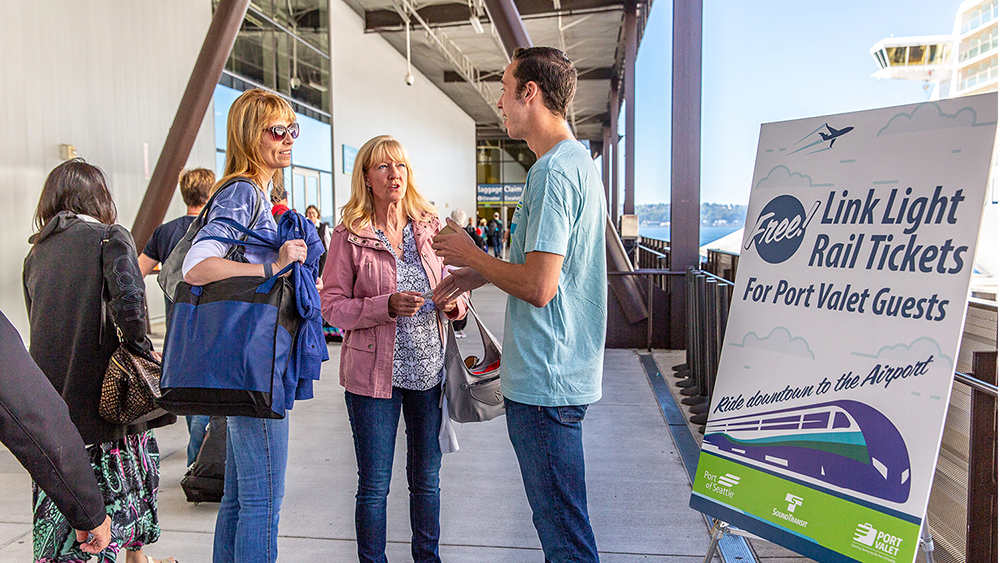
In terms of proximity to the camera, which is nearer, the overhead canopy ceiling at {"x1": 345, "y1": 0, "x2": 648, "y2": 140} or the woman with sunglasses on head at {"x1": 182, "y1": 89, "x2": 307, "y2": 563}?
the woman with sunglasses on head at {"x1": 182, "y1": 89, "x2": 307, "y2": 563}

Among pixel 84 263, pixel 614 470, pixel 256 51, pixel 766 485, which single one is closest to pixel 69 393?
pixel 84 263

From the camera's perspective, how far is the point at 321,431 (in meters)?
4.50

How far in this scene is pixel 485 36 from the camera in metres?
18.2

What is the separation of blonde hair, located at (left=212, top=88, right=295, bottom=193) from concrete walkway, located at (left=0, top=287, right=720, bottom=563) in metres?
1.68

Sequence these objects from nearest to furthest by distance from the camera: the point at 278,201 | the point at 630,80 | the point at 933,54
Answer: the point at 278,201 → the point at 630,80 → the point at 933,54

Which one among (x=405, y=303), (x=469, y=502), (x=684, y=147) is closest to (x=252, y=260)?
(x=405, y=303)

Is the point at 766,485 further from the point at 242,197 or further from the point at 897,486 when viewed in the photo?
the point at 242,197

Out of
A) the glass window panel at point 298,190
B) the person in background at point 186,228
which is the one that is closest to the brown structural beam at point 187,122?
the person in background at point 186,228

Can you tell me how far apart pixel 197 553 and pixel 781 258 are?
262cm

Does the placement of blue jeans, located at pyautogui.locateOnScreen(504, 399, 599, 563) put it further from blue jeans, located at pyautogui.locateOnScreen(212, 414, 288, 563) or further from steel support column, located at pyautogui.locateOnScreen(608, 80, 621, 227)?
steel support column, located at pyautogui.locateOnScreen(608, 80, 621, 227)

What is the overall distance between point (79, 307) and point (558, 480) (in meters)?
1.64

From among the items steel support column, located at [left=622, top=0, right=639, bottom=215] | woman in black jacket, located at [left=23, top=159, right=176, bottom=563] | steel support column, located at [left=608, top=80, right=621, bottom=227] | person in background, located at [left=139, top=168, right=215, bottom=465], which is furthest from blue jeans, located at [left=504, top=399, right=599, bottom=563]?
steel support column, located at [left=608, top=80, right=621, bottom=227]

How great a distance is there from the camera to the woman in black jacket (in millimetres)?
2090

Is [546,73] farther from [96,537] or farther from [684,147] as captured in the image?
[684,147]
